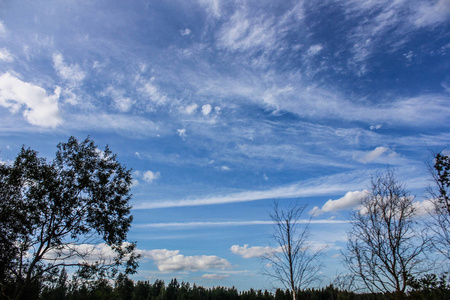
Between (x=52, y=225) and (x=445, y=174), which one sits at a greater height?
(x=445, y=174)

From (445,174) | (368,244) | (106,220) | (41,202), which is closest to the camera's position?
(445,174)

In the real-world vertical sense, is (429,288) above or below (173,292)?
above

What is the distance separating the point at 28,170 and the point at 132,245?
917 centimetres

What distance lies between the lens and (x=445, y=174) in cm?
1130

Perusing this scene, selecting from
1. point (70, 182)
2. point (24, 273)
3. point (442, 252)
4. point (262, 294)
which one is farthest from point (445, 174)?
point (262, 294)

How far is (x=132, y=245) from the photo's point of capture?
2008cm

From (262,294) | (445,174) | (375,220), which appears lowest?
(262,294)

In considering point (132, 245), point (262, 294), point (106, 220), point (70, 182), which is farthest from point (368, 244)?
point (262, 294)

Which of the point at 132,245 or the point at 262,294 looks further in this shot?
the point at 262,294

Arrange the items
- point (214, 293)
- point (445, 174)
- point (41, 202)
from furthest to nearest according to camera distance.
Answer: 1. point (214, 293)
2. point (41, 202)
3. point (445, 174)

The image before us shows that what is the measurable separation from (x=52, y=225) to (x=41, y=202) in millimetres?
1934

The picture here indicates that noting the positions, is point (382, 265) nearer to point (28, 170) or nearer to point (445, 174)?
point (445, 174)

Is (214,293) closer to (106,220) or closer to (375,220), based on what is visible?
(106,220)

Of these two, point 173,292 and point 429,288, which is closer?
point 429,288
